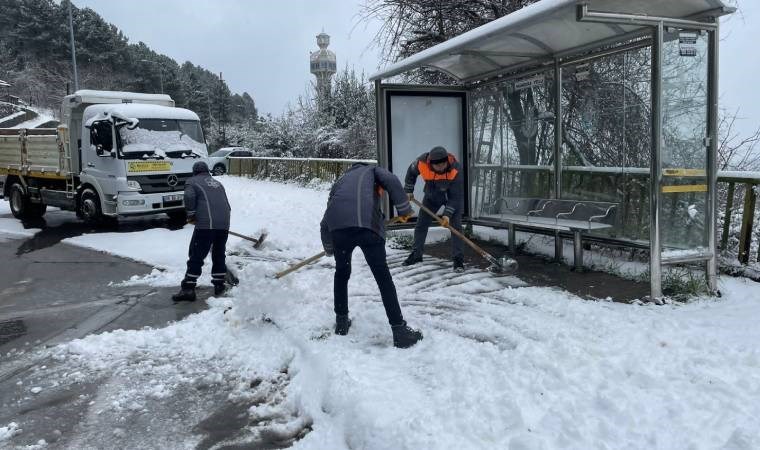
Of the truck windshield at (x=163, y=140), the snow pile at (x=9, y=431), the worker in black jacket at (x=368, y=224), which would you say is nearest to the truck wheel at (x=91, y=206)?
the truck windshield at (x=163, y=140)

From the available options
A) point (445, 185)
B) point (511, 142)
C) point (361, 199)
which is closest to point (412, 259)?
point (445, 185)

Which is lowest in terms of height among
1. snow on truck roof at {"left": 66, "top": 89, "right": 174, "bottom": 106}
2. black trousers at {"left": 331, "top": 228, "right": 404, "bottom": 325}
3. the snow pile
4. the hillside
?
the snow pile

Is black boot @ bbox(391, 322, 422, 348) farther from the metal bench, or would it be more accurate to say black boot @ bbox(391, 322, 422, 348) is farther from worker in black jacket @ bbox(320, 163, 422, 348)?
the metal bench

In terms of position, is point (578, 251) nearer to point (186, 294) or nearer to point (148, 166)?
point (186, 294)

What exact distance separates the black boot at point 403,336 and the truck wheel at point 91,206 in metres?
9.25

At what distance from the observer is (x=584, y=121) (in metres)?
7.80

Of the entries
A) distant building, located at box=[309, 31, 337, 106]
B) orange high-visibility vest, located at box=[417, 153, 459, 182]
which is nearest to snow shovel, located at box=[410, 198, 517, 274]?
orange high-visibility vest, located at box=[417, 153, 459, 182]

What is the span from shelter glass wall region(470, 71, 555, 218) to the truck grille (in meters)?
6.04

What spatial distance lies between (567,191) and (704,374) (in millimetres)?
4499

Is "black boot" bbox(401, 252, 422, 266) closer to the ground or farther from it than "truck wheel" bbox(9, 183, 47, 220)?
closer to the ground

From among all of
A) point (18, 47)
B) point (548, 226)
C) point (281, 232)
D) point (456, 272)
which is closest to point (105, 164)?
point (281, 232)

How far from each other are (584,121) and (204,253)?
201 inches

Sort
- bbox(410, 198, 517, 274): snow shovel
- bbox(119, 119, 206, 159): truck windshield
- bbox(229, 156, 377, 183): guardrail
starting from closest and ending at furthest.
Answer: bbox(410, 198, 517, 274): snow shovel, bbox(119, 119, 206, 159): truck windshield, bbox(229, 156, 377, 183): guardrail

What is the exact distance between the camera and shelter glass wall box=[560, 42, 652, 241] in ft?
22.6
